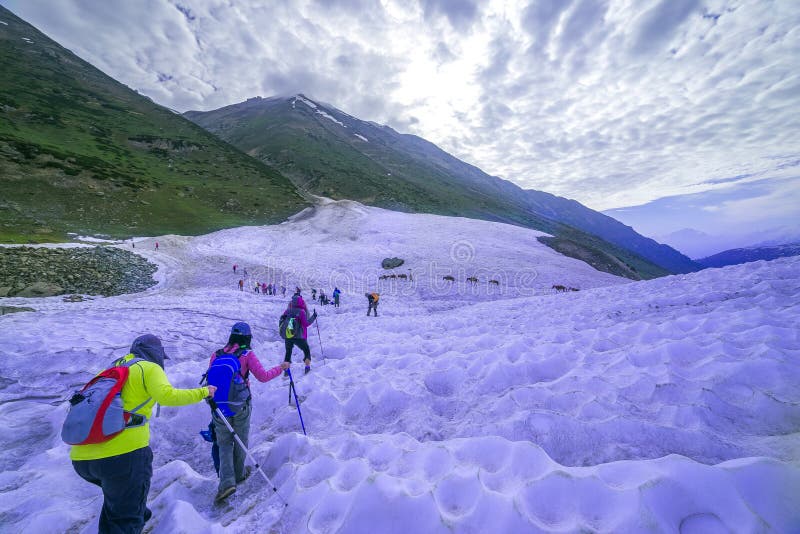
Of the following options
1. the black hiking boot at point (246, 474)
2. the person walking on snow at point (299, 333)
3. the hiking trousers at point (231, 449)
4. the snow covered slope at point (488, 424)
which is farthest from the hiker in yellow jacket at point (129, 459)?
the person walking on snow at point (299, 333)

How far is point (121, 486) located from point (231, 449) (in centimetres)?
142

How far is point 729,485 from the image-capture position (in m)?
2.74

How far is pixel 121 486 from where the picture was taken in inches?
146

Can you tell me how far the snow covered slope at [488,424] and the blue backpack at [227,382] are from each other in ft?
3.72

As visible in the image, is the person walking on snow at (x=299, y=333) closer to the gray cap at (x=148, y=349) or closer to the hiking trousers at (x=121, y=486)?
the gray cap at (x=148, y=349)

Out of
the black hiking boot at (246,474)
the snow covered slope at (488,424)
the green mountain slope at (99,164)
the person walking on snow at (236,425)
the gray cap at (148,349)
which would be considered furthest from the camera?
the green mountain slope at (99,164)

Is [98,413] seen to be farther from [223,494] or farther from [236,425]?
[223,494]

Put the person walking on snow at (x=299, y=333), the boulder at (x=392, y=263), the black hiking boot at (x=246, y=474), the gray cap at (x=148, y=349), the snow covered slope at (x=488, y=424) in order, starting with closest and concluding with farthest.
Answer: the snow covered slope at (x=488, y=424) → the gray cap at (x=148, y=349) → the black hiking boot at (x=246, y=474) → the person walking on snow at (x=299, y=333) → the boulder at (x=392, y=263)

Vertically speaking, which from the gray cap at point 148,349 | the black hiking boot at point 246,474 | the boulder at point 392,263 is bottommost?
the black hiking boot at point 246,474

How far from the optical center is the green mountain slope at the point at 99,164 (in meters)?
47.8

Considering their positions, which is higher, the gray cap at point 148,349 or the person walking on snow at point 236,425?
the gray cap at point 148,349

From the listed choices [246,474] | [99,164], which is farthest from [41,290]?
[99,164]

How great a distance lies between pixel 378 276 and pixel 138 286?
21663 millimetres

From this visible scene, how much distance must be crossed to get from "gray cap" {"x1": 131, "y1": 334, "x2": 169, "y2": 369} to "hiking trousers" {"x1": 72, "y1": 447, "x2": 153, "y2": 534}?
Result: 1.05 m
